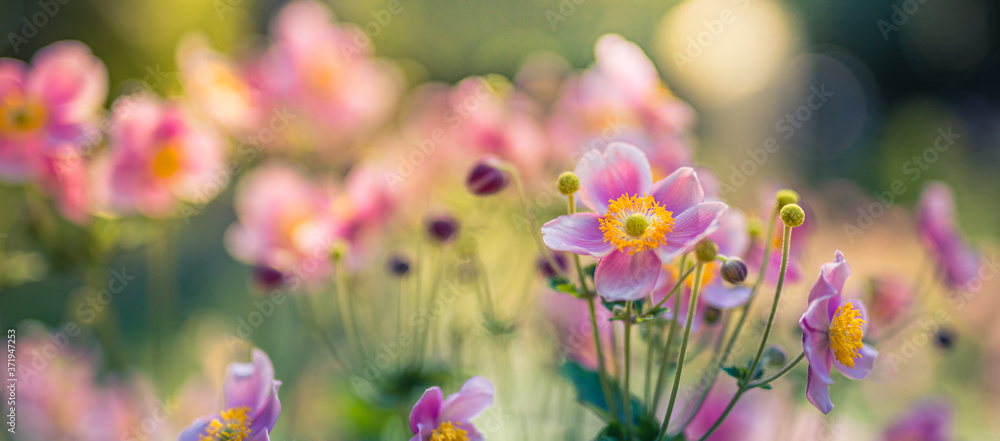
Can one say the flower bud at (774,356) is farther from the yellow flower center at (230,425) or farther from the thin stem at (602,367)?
the yellow flower center at (230,425)

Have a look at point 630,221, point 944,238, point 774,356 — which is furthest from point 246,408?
point 944,238

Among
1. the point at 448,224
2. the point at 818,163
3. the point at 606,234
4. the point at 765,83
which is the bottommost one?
the point at 818,163

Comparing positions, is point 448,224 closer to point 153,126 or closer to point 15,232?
point 153,126

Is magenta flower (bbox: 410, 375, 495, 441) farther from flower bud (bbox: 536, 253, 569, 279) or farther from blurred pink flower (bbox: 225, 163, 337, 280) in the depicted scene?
blurred pink flower (bbox: 225, 163, 337, 280)

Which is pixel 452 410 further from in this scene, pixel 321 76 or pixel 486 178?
pixel 321 76

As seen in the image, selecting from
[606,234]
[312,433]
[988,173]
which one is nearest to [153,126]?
[312,433]

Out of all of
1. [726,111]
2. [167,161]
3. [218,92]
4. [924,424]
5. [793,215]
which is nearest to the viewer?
[793,215]
